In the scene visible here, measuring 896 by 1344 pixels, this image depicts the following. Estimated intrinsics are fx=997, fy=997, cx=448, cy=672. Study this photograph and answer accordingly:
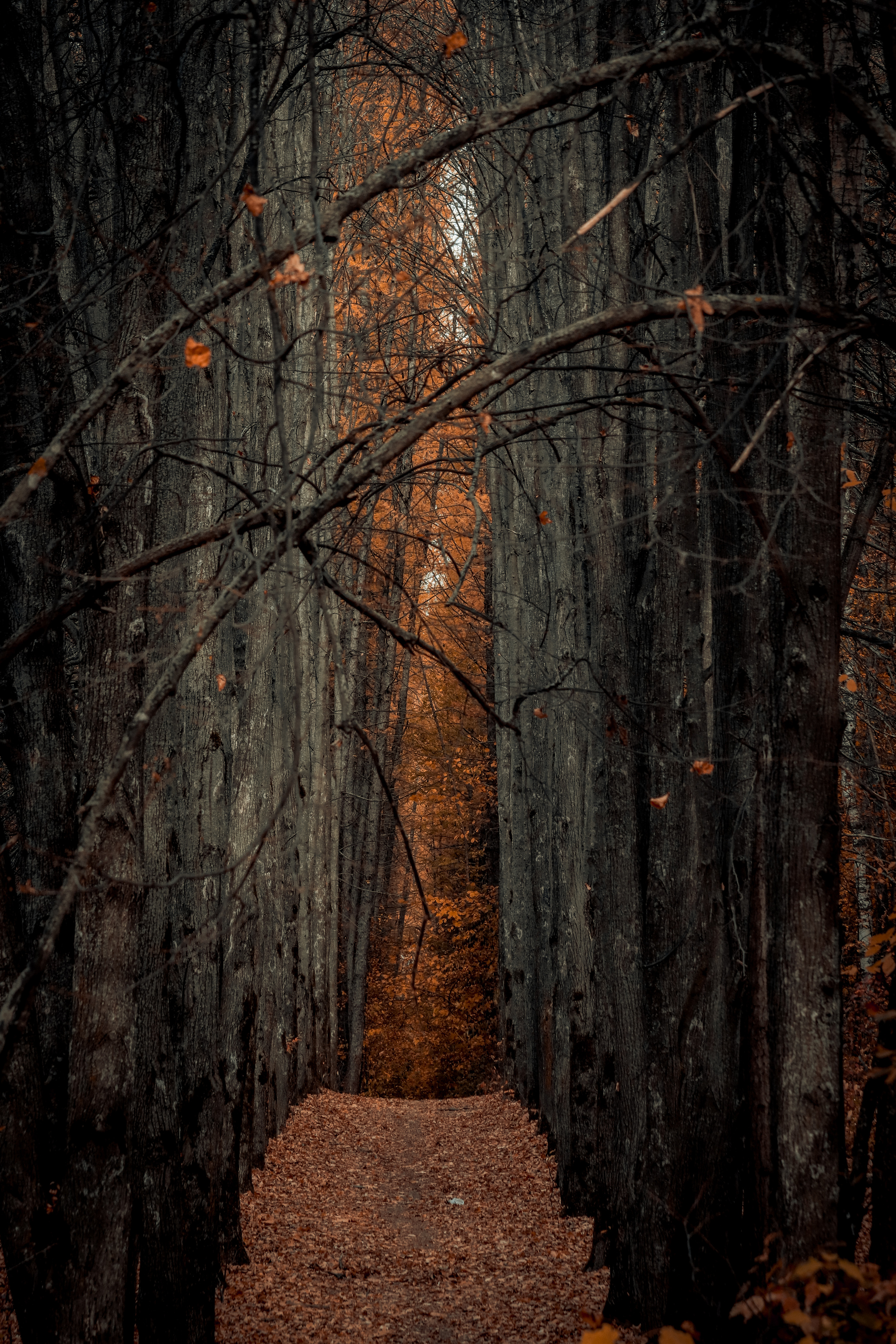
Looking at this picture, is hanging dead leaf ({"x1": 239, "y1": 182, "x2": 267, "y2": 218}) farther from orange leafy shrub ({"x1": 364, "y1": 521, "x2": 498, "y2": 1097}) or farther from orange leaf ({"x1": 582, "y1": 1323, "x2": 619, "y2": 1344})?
orange leafy shrub ({"x1": 364, "y1": 521, "x2": 498, "y2": 1097})

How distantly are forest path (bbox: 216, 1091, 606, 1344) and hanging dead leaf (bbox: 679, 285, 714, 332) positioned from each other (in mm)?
4239

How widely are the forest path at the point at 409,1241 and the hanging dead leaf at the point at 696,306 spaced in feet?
13.9

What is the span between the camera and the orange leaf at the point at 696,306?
3203 mm

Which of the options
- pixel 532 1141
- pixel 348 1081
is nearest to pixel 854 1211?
pixel 532 1141

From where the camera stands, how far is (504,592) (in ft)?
22.5

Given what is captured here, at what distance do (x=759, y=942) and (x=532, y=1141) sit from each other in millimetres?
8955

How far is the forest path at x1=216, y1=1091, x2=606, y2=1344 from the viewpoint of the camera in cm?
698

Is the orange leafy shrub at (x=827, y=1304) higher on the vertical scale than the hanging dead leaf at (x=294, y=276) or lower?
lower

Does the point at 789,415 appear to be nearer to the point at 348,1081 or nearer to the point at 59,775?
the point at 59,775

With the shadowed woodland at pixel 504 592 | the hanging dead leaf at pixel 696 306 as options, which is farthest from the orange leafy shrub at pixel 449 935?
the hanging dead leaf at pixel 696 306

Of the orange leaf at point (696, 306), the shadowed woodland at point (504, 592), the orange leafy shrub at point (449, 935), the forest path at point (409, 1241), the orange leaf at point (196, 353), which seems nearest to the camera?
the orange leaf at point (696, 306)

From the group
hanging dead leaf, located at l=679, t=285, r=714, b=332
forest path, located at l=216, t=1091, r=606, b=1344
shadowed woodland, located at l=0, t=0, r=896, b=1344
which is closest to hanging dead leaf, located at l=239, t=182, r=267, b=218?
shadowed woodland, located at l=0, t=0, r=896, b=1344

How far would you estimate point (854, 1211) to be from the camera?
4.87 meters

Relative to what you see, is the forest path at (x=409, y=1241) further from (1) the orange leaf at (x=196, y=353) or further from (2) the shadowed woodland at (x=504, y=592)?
(1) the orange leaf at (x=196, y=353)
